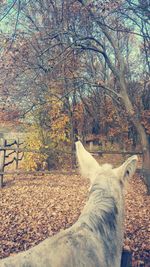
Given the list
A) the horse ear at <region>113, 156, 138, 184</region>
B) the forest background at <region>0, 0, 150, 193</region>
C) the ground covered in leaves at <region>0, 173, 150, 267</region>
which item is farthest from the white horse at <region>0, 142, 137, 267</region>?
the forest background at <region>0, 0, 150, 193</region>

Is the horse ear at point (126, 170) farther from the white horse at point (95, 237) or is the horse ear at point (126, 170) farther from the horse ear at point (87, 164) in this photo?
the horse ear at point (87, 164)

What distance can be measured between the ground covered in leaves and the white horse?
6.91ft

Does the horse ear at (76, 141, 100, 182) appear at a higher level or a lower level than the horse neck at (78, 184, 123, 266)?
higher

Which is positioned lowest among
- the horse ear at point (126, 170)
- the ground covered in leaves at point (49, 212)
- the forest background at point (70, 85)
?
the ground covered in leaves at point (49, 212)

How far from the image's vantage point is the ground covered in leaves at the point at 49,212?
6.31m

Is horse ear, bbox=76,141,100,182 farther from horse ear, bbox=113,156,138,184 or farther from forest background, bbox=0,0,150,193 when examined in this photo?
forest background, bbox=0,0,150,193

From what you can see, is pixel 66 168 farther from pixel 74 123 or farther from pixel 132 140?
pixel 132 140

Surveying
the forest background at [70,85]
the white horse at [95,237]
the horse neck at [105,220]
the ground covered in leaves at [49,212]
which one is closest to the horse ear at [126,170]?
the white horse at [95,237]

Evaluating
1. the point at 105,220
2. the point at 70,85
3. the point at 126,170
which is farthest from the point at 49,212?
the point at 70,85

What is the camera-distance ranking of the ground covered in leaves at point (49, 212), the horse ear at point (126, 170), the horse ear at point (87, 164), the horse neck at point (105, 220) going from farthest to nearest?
the ground covered in leaves at point (49, 212), the horse ear at point (87, 164), the horse ear at point (126, 170), the horse neck at point (105, 220)

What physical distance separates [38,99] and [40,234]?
31.2ft

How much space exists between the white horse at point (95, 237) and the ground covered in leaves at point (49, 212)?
2.11m

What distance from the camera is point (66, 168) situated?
16.2 m

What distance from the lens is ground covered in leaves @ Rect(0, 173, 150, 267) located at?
631 cm
